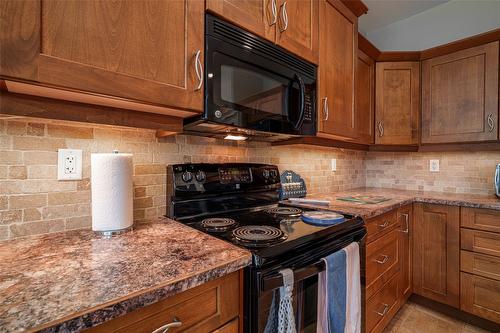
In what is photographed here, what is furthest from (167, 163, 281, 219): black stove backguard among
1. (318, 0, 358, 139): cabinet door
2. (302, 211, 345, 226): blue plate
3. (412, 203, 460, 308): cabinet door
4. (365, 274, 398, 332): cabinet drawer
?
(412, 203, 460, 308): cabinet door

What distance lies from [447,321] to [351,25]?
2.32 m

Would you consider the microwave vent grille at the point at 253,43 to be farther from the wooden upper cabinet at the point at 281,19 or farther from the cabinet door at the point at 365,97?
the cabinet door at the point at 365,97

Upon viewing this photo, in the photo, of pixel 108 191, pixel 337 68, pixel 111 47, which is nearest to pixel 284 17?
pixel 337 68

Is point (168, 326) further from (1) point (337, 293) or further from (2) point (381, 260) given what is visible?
(2) point (381, 260)

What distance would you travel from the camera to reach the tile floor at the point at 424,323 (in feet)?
5.63

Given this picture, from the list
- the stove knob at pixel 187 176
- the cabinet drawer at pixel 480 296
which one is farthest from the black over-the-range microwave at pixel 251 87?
the cabinet drawer at pixel 480 296

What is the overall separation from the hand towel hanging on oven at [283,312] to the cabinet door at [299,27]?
3.49 ft

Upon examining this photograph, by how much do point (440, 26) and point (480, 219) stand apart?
1.88 m

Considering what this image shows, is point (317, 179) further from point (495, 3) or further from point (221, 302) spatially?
point (495, 3)

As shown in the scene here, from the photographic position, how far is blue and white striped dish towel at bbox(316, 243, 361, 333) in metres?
0.98

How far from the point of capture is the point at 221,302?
681 mm

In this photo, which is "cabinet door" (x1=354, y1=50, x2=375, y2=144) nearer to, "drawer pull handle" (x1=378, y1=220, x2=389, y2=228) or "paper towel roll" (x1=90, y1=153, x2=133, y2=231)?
"drawer pull handle" (x1=378, y1=220, x2=389, y2=228)

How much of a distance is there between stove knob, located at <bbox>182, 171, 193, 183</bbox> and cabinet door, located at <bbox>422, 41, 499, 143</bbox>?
215 centimetres

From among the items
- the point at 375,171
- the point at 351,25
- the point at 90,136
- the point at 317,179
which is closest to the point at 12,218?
the point at 90,136
